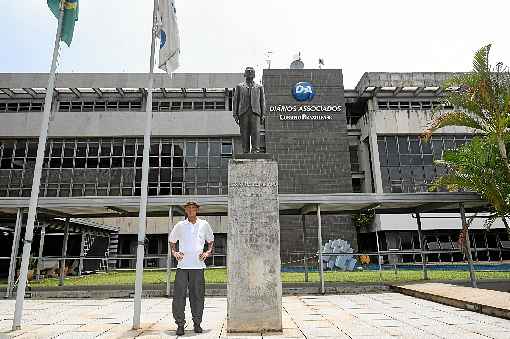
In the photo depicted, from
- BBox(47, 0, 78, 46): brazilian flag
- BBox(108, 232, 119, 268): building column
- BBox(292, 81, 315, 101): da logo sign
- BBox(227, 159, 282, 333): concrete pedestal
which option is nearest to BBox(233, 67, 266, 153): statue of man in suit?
BBox(227, 159, 282, 333): concrete pedestal

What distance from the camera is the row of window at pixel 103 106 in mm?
30359

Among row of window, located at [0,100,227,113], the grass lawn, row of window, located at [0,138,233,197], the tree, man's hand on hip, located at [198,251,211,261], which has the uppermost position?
row of window, located at [0,100,227,113]

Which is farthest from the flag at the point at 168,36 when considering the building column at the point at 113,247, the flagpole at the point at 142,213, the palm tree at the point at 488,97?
the building column at the point at 113,247

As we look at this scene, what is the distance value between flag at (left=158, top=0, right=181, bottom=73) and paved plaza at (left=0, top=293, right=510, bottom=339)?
16.5 feet

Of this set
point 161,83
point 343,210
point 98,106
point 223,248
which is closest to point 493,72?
point 343,210

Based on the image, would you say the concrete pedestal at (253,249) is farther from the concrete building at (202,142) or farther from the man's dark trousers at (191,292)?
the concrete building at (202,142)

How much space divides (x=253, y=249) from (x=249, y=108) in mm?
2571

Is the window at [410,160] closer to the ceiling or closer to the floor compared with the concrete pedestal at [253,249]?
closer to the ceiling

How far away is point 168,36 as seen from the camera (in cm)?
735

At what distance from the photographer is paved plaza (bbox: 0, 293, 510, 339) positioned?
5219mm

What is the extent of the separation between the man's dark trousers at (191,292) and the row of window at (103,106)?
26.1 metres

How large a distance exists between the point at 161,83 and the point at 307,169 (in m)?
14.0

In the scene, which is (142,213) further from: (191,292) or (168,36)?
(168,36)

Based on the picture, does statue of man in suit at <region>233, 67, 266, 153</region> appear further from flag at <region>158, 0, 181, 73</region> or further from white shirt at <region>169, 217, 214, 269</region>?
flag at <region>158, 0, 181, 73</region>
